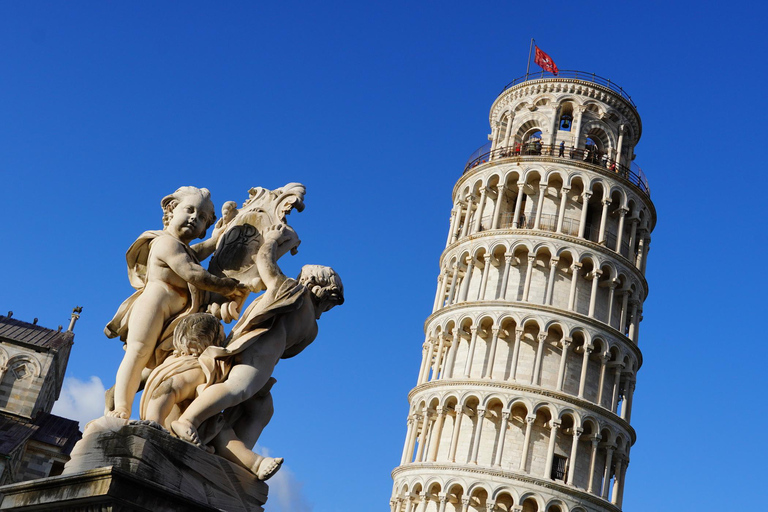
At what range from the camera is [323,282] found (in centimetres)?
608

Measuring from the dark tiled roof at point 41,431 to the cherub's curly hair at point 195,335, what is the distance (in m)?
46.8

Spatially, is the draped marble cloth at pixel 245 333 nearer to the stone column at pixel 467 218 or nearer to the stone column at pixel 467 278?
the stone column at pixel 467 278

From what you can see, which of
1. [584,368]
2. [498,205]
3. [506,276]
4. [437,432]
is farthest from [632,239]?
[437,432]

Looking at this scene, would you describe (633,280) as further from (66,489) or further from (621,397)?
(66,489)

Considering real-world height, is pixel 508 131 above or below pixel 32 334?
above

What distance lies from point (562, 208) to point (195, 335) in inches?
1724

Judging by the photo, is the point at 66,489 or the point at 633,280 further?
the point at 633,280

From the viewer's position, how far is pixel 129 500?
4.70m

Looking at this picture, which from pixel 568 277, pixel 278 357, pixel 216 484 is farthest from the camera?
pixel 568 277

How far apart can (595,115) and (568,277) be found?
10.2 meters

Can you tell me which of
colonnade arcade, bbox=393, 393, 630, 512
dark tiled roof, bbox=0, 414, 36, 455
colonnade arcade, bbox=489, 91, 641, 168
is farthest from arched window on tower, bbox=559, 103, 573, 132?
dark tiled roof, bbox=0, 414, 36, 455

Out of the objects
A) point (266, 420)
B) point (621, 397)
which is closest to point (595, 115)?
point (621, 397)

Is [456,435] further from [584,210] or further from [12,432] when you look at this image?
[12,432]

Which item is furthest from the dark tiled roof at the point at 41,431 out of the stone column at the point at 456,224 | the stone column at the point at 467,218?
the stone column at the point at 467,218
